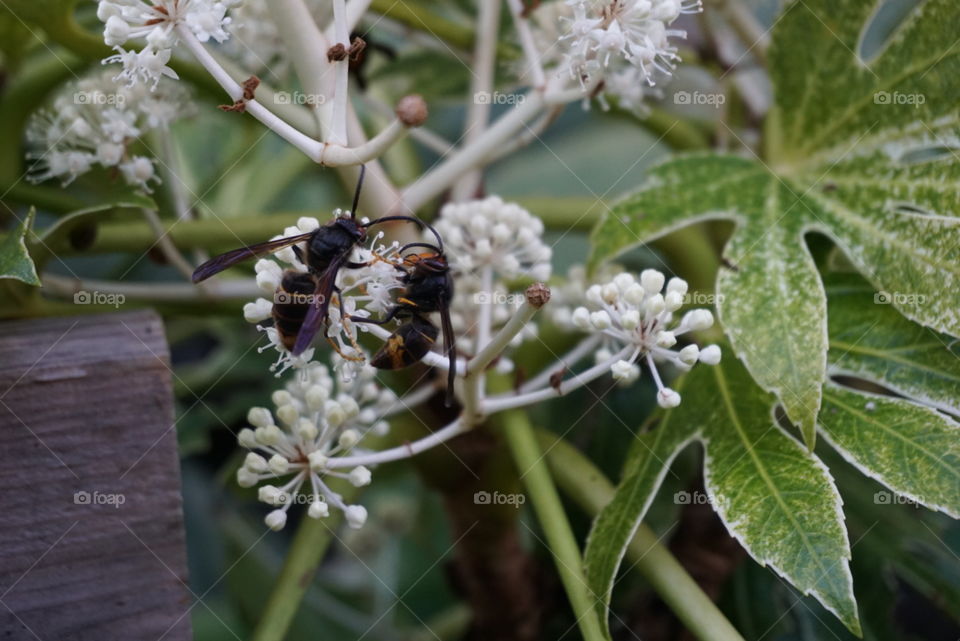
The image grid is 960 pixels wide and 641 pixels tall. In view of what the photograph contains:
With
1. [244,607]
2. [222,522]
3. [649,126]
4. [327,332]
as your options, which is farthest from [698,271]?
[222,522]

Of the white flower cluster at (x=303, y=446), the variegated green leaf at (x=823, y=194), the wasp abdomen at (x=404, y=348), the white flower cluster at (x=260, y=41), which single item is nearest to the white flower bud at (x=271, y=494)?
the white flower cluster at (x=303, y=446)

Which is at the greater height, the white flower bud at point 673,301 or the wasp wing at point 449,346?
the white flower bud at point 673,301

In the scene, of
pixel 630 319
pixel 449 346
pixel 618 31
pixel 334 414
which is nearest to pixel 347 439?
pixel 334 414

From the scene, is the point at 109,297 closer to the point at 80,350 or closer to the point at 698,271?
the point at 80,350

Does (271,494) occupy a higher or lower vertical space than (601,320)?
lower

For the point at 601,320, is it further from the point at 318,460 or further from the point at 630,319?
the point at 318,460

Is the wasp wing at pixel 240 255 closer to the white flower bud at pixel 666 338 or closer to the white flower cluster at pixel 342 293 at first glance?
the white flower cluster at pixel 342 293

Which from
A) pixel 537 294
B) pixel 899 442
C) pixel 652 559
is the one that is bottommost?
pixel 652 559
